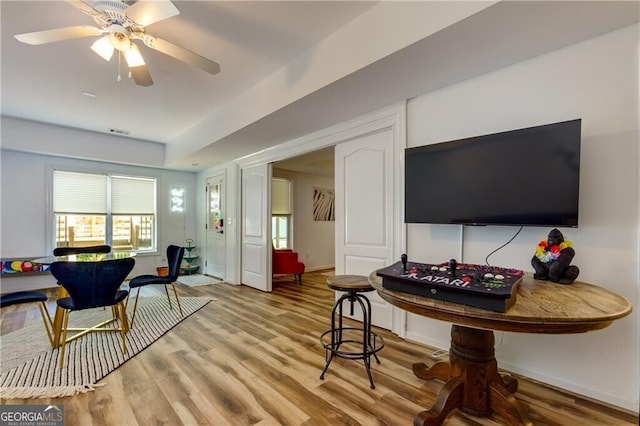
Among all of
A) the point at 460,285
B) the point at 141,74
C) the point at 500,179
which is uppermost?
the point at 141,74

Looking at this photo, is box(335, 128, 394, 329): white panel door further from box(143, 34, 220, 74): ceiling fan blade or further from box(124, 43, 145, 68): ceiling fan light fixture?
box(124, 43, 145, 68): ceiling fan light fixture

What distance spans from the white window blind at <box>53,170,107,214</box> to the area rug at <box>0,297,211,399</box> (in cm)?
269

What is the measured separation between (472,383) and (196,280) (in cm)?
537

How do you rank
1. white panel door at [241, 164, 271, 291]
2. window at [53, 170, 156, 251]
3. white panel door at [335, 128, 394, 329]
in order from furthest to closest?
window at [53, 170, 156, 251] < white panel door at [241, 164, 271, 291] < white panel door at [335, 128, 394, 329]

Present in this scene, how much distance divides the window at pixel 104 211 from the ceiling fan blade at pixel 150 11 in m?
4.88

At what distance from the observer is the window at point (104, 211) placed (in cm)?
542

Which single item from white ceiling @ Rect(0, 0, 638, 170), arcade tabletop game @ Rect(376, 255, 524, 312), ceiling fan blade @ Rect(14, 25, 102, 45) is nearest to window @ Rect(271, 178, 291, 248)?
white ceiling @ Rect(0, 0, 638, 170)

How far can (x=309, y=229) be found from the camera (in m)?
7.14

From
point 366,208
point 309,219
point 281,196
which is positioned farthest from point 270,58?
point 309,219

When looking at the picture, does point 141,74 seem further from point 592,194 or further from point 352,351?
point 592,194

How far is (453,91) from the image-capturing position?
2.60m

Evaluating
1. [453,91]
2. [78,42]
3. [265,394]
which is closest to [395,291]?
[265,394]

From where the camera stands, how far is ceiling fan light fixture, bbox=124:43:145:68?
85.0 inches

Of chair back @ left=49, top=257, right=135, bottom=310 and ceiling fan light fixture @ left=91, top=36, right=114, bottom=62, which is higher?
ceiling fan light fixture @ left=91, top=36, right=114, bottom=62
